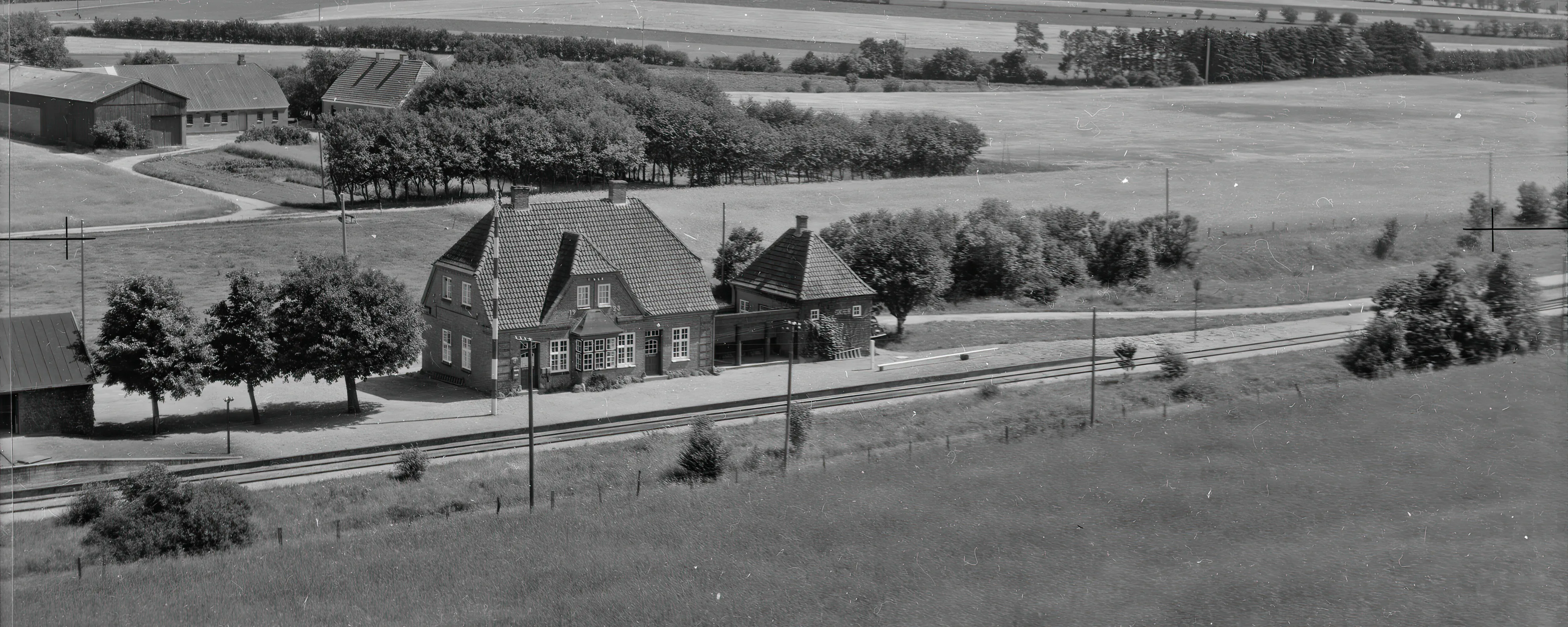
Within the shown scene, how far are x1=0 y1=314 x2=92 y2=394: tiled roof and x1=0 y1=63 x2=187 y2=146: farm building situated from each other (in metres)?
48.2

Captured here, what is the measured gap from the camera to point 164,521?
1144 inches

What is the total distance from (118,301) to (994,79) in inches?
3005

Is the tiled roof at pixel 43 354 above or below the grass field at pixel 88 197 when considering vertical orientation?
below

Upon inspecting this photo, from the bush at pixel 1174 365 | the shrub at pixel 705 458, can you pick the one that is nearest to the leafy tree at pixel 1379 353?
the bush at pixel 1174 365

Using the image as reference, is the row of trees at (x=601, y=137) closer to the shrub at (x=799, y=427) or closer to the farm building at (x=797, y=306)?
the farm building at (x=797, y=306)

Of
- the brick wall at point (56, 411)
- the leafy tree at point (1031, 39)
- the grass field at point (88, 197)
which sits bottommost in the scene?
the brick wall at point (56, 411)

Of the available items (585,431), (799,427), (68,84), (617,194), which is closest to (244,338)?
(585,431)

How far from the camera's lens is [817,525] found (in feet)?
101

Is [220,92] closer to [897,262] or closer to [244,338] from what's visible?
[897,262]

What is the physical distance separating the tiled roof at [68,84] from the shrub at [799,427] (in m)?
62.6

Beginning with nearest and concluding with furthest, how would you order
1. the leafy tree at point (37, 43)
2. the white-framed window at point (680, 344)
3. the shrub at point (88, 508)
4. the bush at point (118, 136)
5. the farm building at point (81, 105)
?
the shrub at point (88, 508), the white-framed window at point (680, 344), the farm building at point (81, 105), the bush at point (118, 136), the leafy tree at point (37, 43)

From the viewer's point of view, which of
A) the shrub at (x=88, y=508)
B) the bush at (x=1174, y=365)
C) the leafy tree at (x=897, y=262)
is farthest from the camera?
the leafy tree at (x=897, y=262)

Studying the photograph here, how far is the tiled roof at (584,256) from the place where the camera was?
4459 centimetres

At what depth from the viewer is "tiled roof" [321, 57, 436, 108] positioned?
9081cm
